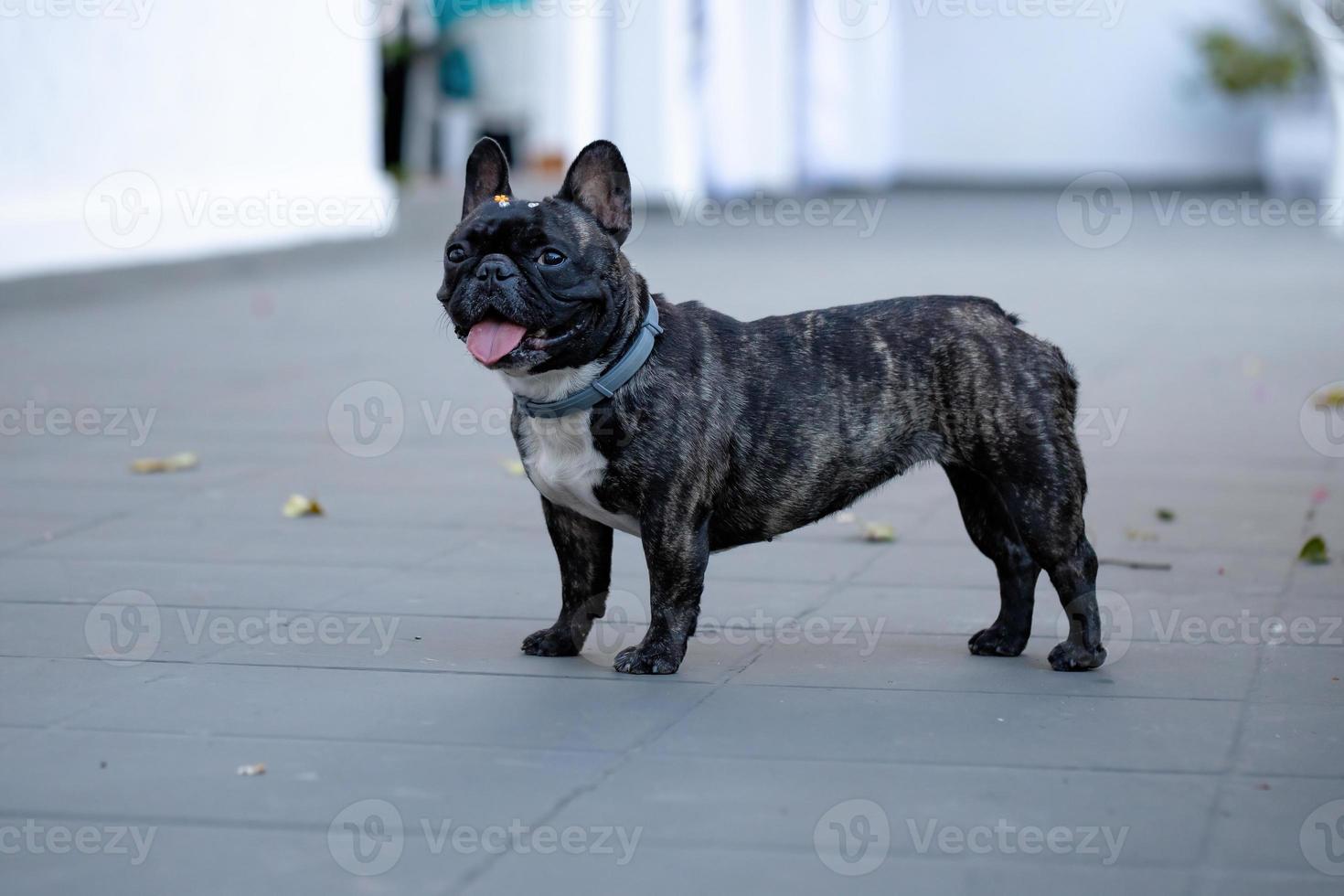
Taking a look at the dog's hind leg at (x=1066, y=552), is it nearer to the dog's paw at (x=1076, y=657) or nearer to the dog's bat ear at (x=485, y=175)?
the dog's paw at (x=1076, y=657)

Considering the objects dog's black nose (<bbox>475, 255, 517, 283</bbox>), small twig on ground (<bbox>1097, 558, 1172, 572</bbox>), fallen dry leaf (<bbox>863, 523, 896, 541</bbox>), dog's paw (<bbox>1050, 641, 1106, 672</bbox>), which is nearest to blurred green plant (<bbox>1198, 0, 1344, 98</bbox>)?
fallen dry leaf (<bbox>863, 523, 896, 541</bbox>)

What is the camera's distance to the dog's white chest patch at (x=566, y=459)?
4.17 m

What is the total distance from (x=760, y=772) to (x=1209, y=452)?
4644 millimetres

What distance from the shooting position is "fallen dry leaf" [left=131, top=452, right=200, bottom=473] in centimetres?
720

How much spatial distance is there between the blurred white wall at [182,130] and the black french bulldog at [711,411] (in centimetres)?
900

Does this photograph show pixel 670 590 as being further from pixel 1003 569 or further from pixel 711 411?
pixel 1003 569

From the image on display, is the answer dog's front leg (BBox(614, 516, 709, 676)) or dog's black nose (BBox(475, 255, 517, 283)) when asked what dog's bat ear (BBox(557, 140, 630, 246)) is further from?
dog's front leg (BBox(614, 516, 709, 676))

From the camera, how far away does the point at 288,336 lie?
458 inches

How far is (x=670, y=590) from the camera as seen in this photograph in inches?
168

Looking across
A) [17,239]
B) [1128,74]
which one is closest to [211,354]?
[17,239]

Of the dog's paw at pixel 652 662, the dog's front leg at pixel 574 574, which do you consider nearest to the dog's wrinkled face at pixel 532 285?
the dog's front leg at pixel 574 574

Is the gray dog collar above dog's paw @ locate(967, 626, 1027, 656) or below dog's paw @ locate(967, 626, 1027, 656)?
above

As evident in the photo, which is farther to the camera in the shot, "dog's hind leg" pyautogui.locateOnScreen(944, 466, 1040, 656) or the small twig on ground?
the small twig on ground

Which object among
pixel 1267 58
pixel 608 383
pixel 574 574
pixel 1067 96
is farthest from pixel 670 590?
pixel 1067 96
